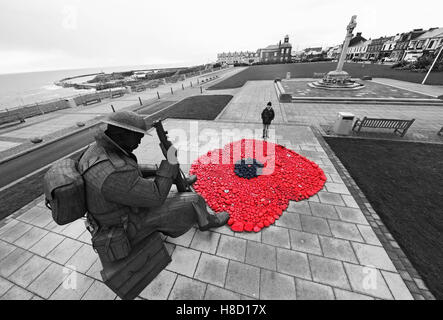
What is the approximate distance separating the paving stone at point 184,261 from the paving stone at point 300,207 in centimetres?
229

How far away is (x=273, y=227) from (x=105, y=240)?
2.88 metres

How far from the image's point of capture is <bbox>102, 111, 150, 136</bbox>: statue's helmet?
1692 millimetres

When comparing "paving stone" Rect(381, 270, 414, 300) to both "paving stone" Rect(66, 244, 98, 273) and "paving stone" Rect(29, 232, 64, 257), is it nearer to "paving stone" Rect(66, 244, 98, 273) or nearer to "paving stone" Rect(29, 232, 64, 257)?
"paving stone" Rect(66, 244, 98, 273)

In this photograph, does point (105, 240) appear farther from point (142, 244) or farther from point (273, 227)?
point (273, 227)

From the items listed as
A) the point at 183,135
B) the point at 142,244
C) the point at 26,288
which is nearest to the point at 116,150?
the point at 142,244

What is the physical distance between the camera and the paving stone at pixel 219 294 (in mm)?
2389

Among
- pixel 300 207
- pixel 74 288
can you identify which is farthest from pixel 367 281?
pixel 74 288

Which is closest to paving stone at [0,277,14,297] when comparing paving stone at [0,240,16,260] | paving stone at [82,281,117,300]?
paving stone at [0,240,16,260]

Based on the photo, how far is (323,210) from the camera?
12.2 feet

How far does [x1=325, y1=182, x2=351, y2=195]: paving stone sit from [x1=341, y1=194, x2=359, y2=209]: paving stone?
0.49 ft

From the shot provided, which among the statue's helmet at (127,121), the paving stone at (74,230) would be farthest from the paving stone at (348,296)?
the paving stone at (74,230)

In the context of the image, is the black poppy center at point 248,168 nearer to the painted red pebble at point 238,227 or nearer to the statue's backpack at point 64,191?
the painted red pebble at point 238,227
